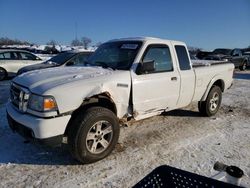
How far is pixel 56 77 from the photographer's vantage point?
161 inches

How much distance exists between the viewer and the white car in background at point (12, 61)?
13131 mm

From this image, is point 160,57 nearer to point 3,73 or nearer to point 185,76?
point 185,76

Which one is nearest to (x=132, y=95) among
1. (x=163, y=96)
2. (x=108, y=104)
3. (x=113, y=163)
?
(x=108, y=104)

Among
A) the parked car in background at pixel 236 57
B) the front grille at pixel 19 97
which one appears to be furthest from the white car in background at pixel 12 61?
the parked car in background at pixel 236 57

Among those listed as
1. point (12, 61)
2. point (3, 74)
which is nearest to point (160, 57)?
point (3, 74)

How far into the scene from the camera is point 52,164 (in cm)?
399

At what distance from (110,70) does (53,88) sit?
1212 millimetres

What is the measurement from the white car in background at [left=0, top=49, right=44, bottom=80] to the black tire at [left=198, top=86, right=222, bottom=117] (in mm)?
10049

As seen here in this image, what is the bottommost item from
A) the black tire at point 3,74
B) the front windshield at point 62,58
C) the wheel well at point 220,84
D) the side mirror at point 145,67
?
the black tire at point 3,74

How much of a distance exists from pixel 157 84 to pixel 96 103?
4.17ft

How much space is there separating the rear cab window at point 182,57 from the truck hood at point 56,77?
1658mm

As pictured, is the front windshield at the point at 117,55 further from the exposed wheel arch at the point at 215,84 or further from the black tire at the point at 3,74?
the black tire at the point at 3,74

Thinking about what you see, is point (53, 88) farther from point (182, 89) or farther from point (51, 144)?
point (182, 89)

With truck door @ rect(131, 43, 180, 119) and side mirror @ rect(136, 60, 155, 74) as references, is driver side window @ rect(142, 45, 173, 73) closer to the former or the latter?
truck door @ rect(131, 43, 180, 119)
